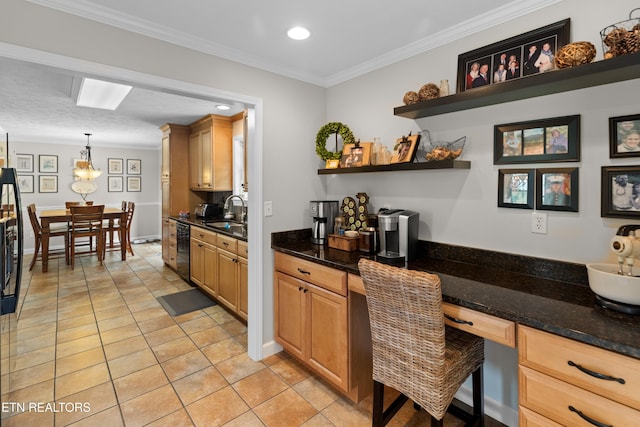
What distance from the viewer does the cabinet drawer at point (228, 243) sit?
10.4 ft

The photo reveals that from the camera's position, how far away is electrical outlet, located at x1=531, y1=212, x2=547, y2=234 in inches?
68.1

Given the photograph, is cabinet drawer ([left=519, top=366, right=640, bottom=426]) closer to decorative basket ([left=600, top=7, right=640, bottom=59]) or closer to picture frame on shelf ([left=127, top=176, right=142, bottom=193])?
decorative basket ([left=600, top=7, right=640, bottom=59])

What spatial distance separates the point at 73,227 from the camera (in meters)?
5.34

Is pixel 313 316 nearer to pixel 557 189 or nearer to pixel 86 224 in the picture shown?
pixel 557 189

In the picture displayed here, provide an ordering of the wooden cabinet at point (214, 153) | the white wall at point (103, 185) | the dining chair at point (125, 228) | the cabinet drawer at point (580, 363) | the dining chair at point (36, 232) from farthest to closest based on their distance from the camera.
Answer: the white wall at point (103, 185) → the dining chair at point (125, 228) → the dining chair at point (36, 232) → the wooden cabinet at point (214, 153) → the cabinet drawer at point (580, 363)

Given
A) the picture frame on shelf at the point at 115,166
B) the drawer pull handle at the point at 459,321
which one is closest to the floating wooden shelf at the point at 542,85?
the drawer pull handle at the point at 459,321

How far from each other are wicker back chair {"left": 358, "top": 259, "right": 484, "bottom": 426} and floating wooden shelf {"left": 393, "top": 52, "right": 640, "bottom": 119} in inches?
41.1

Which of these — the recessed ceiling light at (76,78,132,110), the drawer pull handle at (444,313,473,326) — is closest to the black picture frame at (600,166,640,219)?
the drawer pull handle at (444,313,473,326)

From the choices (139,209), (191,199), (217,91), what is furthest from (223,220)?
(139,209)

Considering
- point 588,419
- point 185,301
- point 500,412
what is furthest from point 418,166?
point 185,301

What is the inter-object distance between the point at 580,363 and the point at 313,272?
4.71 ft

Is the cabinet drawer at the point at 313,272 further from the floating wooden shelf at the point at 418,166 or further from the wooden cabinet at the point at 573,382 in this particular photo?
the wooden cabinet at the point at 573,382

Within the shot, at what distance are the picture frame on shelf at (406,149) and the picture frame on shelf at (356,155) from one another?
0.27 metres

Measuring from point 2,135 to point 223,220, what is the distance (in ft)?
8.55
